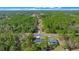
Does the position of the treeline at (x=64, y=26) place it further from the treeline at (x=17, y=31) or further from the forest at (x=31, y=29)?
the treeline at (x=17, y=31)

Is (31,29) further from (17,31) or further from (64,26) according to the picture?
(64,26)

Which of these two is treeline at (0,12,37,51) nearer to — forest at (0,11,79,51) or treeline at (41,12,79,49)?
forest at (0,11,79,51)

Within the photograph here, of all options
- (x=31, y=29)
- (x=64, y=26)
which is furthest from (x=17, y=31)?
(x=64, y=26)

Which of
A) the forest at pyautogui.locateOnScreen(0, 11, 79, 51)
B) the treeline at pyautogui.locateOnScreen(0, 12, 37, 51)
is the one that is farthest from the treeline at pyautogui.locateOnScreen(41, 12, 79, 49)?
the treeline at pyautogui.locateOnScreen(0, 12, 37, 51)

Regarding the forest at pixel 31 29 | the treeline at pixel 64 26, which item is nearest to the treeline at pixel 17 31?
the forest at pixel 31 29

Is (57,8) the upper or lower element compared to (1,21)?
upper
